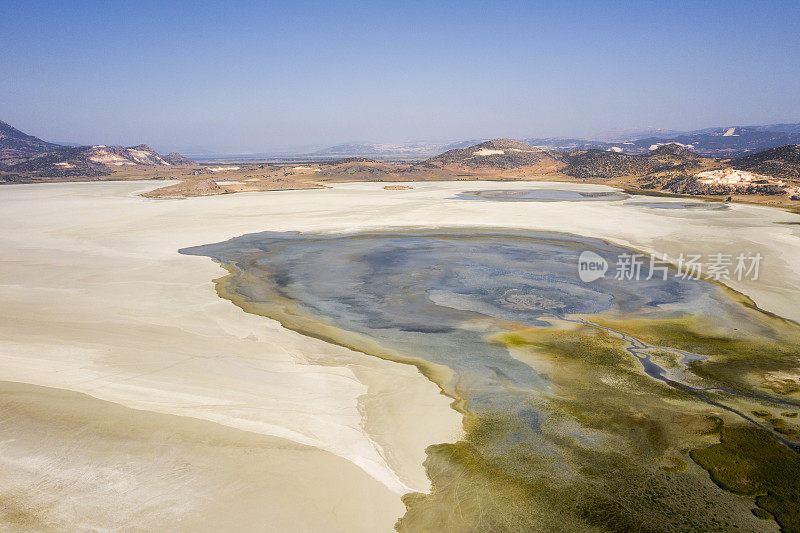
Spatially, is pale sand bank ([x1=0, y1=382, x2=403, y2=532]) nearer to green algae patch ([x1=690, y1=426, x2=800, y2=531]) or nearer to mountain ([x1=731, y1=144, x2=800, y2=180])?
green algae patch ([x1=690, y1=426, x2=800, y2=531])

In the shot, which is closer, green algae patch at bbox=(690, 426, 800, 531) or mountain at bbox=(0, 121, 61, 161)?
green algae patch at bbox=(690, 426, 800, 531)

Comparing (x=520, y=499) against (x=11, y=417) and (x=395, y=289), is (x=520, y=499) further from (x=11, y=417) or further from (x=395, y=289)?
(x=395, y=289)

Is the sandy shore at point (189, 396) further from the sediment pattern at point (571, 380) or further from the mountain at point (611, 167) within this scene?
the mountain at point (611, 167)

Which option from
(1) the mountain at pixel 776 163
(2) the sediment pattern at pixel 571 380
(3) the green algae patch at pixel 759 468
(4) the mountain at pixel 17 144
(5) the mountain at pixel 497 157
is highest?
(4) the mountain at pixel 17 144

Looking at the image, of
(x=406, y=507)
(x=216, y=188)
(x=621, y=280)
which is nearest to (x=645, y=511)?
(x=406, y=507)

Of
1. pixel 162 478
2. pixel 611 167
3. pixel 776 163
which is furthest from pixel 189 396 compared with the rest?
pixel 611 167

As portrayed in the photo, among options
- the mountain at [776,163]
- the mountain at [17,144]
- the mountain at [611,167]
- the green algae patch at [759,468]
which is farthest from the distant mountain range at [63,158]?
the mountain at [776,163]

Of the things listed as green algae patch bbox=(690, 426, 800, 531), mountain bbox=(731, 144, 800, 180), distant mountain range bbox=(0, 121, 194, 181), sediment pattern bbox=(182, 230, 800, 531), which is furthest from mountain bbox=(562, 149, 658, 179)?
distant mountain range bbox=(0, 121, 194, 181)

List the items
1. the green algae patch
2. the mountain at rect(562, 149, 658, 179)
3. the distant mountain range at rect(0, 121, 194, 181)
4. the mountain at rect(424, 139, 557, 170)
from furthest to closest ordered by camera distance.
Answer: the distant mountain range at rect(0, 121, 194, 181)
the mountain at rect(424, 139, 557, 170)
the mountain at rect(562, 149, 658, 179)
the green algae patch
